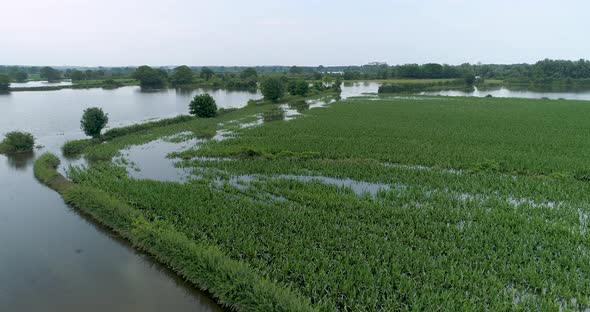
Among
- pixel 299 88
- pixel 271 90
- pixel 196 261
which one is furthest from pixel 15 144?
pixel 299 88

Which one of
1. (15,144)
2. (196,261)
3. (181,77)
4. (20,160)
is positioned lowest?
(196,261)

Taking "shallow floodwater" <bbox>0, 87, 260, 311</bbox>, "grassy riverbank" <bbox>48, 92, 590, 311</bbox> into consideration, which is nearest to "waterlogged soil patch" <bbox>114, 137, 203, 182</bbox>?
"grassy riverbank" <bbox>48, 92, 590, 311</bbox>

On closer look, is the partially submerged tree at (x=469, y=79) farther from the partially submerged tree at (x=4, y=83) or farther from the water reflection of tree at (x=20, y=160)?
the partially submerged tree at (x=4, y=83)

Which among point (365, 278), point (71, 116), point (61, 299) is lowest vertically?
point (61, 299)

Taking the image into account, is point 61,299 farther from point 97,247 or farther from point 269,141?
point 269,141

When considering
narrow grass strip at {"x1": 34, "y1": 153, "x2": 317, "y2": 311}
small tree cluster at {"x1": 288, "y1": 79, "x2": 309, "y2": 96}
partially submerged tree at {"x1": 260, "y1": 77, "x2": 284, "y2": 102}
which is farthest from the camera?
small tree cluster at {"x1": 288, "y1": 79, "x2": 309, "y2": 96}

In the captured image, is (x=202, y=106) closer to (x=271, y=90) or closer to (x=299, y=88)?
(x=271, y=90)

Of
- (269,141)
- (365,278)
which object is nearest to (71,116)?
(269,141)

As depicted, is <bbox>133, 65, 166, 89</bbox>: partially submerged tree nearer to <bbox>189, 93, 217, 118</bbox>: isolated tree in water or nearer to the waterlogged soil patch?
<bbox>189, 93, 217, 118</bbox>: isolated tree in water
